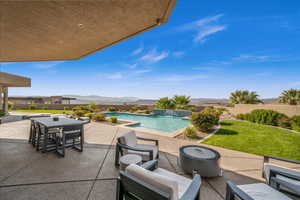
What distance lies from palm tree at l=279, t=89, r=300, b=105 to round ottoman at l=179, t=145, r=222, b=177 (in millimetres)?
22829

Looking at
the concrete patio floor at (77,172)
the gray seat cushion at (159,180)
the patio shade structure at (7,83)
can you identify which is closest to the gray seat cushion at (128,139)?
the concrete patio floor at (77,172)

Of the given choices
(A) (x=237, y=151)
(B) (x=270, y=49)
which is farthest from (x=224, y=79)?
(A) (x=237, y=151)

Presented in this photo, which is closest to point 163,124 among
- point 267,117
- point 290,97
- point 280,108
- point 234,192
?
point 267,117

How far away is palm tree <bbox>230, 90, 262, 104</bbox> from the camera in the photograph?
18842 millimetres

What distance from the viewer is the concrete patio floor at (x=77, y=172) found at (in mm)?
2184

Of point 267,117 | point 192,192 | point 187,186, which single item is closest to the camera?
point 192,192

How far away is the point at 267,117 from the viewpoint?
9.48 metres

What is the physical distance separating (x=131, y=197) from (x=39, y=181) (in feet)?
7.26

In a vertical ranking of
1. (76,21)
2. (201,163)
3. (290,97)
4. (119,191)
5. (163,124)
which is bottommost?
(163,124)

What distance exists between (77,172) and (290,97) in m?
26.1

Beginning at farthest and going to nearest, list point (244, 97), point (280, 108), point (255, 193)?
point (244, 97), point (280, 108), point (255, 193)

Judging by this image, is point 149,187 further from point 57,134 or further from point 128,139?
point 57,134

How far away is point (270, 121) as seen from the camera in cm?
927

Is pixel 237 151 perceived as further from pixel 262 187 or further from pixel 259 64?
pixel 259 64
